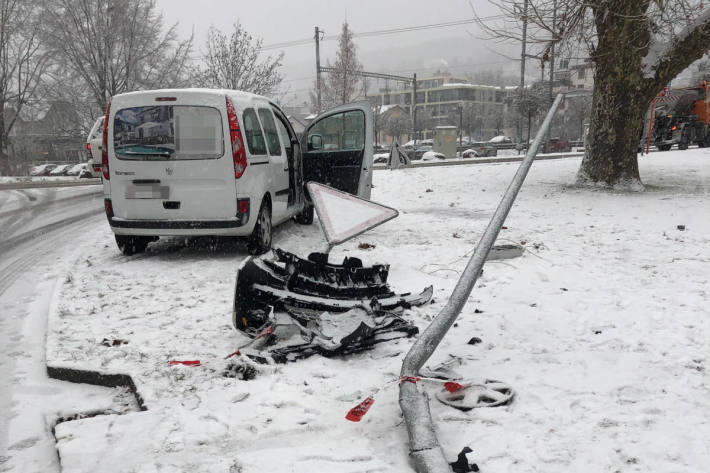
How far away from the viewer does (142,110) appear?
19.4ft

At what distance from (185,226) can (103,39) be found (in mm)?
19423

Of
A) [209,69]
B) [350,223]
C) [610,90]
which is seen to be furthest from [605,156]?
[209,69]

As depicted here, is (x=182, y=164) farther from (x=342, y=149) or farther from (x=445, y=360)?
(x=445, y=360)

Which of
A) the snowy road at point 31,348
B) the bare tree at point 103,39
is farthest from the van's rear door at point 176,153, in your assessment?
the bare tree at point 103,39

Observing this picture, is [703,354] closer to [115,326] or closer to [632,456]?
[632,456]

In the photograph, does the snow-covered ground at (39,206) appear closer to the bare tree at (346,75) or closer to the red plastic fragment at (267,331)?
the red plastic fragment at (267,331)

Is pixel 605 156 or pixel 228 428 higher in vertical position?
pixel 605 156

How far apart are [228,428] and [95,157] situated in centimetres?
1470

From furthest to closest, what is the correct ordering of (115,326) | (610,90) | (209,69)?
(209,69)
(610,90)
(115,326)

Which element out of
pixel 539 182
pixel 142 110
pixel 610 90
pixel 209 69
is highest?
pixel 209 69

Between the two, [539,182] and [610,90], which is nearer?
[610,90]

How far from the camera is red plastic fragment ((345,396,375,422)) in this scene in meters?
2.68

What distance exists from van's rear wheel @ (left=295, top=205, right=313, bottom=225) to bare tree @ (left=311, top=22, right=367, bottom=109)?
96.5 feet

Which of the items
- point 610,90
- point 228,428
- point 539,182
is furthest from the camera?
point 539,182
